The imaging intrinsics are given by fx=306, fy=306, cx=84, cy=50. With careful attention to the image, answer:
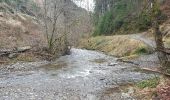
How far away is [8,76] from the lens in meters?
25.3

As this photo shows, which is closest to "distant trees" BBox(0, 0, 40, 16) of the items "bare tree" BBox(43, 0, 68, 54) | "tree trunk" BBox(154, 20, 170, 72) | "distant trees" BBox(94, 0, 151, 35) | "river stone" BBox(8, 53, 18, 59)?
"distant trees" BBox(94, 0, 151, 35)

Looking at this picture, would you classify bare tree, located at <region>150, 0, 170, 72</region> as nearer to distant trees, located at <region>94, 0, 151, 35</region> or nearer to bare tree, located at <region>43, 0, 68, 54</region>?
bare tree, located at <region>43, 0, 68, 54</region>

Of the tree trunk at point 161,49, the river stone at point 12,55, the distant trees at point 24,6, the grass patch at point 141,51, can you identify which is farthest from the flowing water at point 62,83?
the distant trees at point 24,6

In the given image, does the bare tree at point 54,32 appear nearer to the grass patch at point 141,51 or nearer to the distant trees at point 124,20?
the grass patch at point 141,51

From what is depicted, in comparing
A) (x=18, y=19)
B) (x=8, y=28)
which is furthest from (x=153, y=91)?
(x=18, y=19)

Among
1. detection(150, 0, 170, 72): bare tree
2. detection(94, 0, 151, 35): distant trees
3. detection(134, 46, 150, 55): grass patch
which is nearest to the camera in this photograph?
detection(150, 0, 170, 72): bare tree

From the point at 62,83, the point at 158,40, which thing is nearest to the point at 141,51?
the point at 158,40

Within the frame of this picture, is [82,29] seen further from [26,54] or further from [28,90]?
[28,90]

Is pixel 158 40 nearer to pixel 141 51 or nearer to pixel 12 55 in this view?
pixel 141 51

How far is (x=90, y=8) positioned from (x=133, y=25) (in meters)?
55.2

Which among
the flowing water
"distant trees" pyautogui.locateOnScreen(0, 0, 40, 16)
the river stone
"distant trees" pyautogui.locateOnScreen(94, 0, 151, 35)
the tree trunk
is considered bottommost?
the flowing water

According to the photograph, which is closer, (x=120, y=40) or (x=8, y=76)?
(x=8, y=76)

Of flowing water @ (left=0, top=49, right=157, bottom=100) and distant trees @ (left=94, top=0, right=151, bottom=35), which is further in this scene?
distant trees @ (left=94, top=0, right=151, bottom=35)

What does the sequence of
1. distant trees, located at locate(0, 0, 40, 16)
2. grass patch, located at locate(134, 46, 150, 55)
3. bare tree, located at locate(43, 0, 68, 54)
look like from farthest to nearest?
1. distant trees, located at locate(0, 0, 40, 16)
2. bare tree, located at locate(43, 0, 68, 54)
3. grass patch, located at locate(134, 46, 150, 55)
